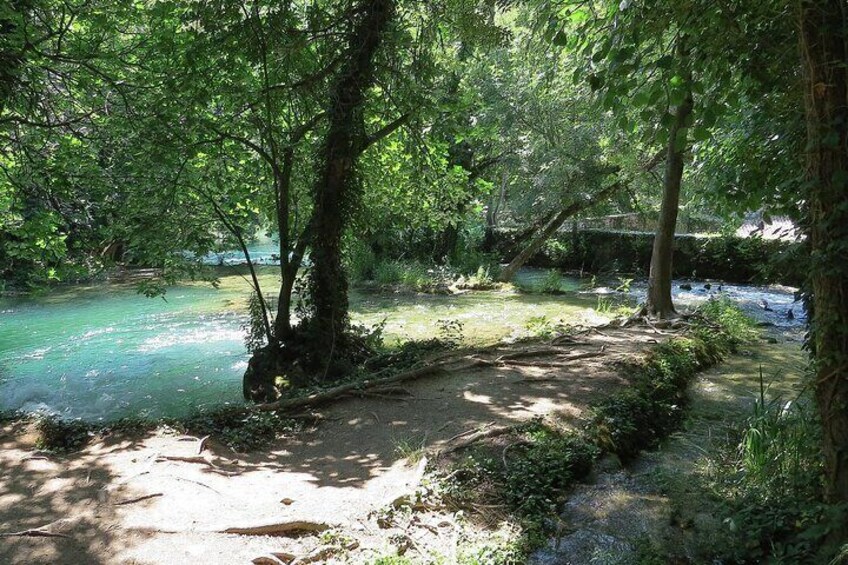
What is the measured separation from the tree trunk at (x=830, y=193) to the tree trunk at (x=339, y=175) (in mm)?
6304

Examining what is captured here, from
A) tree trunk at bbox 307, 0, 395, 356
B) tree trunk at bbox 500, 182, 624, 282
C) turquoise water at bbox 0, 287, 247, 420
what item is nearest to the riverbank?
tree trunk at bbox 307, 0, 395, 356

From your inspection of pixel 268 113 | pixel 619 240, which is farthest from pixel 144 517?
pixel 619 240

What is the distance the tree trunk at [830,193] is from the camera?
3.44 metres

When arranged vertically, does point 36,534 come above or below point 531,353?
below

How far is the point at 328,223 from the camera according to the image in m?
9.39

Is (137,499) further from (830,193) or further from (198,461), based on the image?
(830,193)

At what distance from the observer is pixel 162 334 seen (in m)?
15.9

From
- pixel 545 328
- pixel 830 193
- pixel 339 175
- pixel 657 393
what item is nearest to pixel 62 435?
pixel 339 175

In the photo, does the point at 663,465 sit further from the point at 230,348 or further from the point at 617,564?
the point at 230,348

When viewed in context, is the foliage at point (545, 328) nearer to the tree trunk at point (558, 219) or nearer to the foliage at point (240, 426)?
the tree trunk at point (558, 219)

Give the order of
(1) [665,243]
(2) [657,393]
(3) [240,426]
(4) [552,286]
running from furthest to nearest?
(4) [552,286] < (1) [665,243] < (2) [657,393] < (3) [240,426]

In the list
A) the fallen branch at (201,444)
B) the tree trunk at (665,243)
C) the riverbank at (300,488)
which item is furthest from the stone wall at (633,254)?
the fallen branch at (201,444)

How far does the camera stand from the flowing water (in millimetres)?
10852

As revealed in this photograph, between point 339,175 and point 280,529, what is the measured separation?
20.1ft
